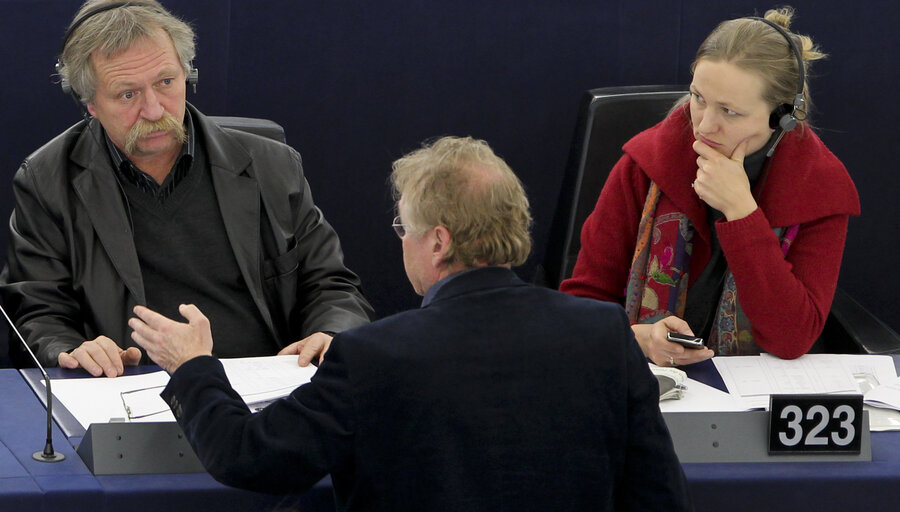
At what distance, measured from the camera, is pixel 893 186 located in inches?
146

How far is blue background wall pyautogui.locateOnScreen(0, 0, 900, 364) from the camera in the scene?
350 cm

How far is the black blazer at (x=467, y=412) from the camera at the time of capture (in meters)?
1.48

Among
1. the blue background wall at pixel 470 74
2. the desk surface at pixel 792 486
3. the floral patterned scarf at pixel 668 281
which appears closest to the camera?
the desk surface at pixel 792 486

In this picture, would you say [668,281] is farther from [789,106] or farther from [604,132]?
[604,132]

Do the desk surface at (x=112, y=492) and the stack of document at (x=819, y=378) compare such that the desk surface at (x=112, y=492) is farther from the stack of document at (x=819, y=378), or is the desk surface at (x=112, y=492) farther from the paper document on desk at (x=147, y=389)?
the stack of document at (x=819, y=378)

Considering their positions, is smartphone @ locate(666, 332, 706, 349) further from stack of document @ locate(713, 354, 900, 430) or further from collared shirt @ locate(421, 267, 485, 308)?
collared shirt @ locate(421, 267, 485, 308)

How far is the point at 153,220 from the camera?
2570 millimetres

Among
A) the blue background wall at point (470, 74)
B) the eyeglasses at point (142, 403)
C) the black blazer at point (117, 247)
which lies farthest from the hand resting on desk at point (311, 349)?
the blue background wall at point (470, 74)

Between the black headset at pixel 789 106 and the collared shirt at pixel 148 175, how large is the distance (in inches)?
48.2

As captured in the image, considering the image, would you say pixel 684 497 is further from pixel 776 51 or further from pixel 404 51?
pixel 404 51

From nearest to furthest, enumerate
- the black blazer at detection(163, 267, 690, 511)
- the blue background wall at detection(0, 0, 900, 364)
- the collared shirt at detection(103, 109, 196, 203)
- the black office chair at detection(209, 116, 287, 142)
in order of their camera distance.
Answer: the black blazer at detection(163, 267, 690, 511) < the collared shirt at detection(103, 109, 196, 203) < the black office chair at detection(209, 116, 287, 142) < the blue background wall at detection(0, 0, 900, 364)

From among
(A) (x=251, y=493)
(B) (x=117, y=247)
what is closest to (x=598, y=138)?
(B) (x=117, y=247)

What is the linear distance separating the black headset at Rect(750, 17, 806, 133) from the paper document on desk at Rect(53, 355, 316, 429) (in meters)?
1.02

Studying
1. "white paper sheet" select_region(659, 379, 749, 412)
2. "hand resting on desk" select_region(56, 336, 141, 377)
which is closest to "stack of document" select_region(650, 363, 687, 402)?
"white paper sheet" select_region(659, 379, 749, 412)
